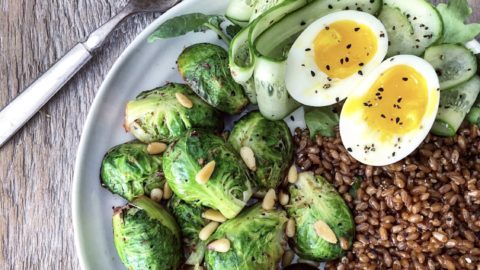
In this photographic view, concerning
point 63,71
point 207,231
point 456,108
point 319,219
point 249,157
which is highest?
point 63,71

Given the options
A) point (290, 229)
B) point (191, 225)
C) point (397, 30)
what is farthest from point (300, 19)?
point (191, 225)

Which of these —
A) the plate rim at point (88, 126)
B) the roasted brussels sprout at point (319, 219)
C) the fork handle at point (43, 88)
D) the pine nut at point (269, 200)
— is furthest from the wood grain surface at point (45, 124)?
the roasted brussels sprout at point (319, 219)

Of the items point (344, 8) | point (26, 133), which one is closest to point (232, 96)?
point (344, 8)

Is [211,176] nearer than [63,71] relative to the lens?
Yes

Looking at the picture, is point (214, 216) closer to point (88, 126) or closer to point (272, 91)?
point (272, 91)

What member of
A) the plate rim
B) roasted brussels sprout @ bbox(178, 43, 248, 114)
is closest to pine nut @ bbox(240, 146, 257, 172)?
roasted brussels sprout @ bbox(178, 43, 248, 114)

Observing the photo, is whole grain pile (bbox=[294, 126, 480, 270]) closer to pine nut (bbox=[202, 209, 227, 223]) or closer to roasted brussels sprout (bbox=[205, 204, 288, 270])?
roasted brussels sprout (bbox=[205, 204, 288, 270])
